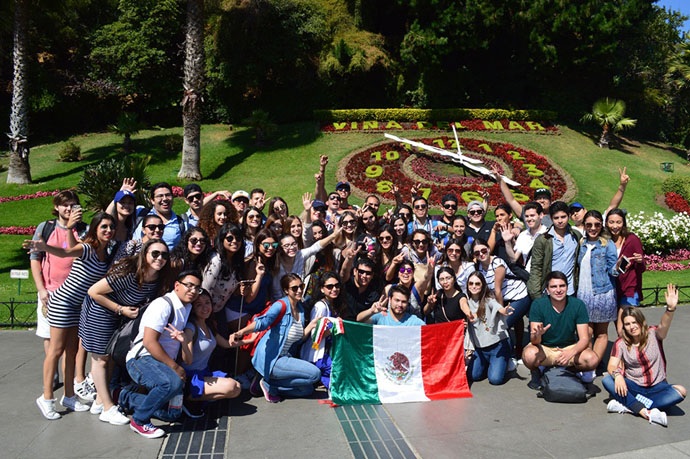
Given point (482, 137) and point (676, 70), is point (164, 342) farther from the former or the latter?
point (676, 70)

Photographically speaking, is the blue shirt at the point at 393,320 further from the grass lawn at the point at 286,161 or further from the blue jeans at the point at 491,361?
the grass lawn at the point at 286,161

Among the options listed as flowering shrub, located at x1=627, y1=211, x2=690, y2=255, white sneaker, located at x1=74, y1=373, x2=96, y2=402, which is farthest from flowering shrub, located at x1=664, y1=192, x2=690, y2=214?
white sneaker, located at x1=74, y1=373, x2=96, y2=402

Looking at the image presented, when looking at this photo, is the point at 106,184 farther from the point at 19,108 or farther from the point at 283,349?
the point at 283,349

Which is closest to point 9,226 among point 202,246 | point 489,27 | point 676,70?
point 202,246

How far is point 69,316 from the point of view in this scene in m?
4.88

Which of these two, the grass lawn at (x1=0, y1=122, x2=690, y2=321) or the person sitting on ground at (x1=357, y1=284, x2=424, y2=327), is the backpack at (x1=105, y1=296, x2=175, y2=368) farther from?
the grass lawn at (x1=0, y1=122, x2=690, y2=321)

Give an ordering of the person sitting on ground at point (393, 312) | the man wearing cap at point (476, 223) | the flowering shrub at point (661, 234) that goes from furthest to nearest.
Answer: the flowering shrub at point (661, 234) → the man wearing cap at point (476, 223) → the person sitting on ground at point (393, 312)

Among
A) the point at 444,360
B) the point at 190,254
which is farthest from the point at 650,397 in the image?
the point at 190,254

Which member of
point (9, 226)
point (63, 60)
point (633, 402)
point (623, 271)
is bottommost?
point (9, 226)

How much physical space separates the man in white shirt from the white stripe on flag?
210 centimetres

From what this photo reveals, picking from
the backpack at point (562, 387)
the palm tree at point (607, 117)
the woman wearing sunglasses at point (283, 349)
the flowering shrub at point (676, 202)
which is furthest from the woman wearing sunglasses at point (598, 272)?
the palm tree at point (607, 117)

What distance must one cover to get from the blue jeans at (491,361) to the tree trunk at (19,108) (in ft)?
63.5

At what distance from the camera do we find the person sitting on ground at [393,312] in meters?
5.64

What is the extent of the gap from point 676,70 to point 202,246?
31757mm
